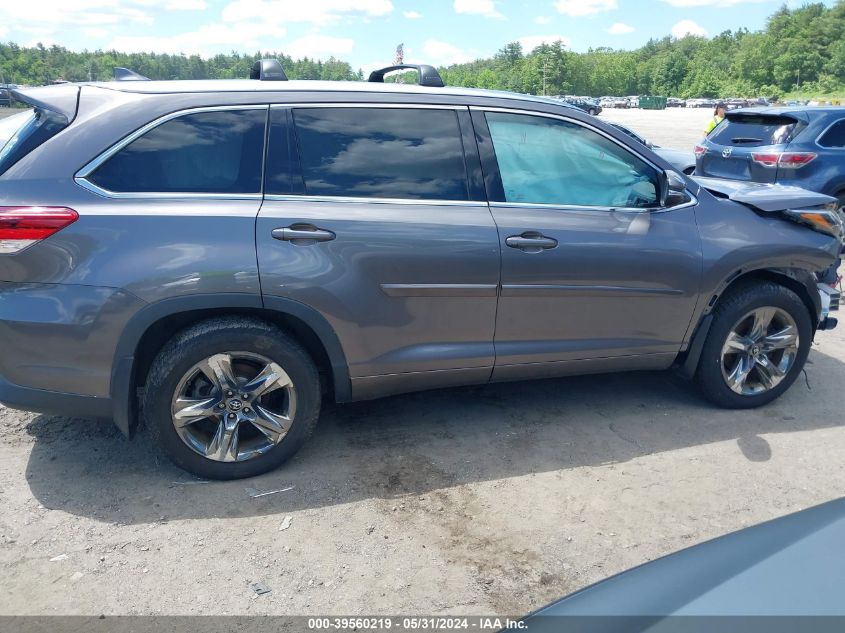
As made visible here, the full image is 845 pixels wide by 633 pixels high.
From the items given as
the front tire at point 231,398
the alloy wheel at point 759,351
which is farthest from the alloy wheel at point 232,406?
the alloy wheel at point 759,351

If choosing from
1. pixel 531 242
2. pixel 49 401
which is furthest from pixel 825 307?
pixel 49 401

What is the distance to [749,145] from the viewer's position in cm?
858

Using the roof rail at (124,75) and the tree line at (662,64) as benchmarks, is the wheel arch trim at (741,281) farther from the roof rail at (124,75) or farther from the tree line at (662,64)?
the tree line at (662,64)

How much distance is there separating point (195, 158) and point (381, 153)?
88 cm

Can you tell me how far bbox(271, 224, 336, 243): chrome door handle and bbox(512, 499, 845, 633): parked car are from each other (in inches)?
78.6

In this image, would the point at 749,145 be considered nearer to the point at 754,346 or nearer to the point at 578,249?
the point at 754,346

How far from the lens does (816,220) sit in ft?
13.4

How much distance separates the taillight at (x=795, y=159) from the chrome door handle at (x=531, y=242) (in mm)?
6046

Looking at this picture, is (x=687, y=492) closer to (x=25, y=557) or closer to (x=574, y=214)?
(x=574, y=214)

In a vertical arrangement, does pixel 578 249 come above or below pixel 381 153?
below

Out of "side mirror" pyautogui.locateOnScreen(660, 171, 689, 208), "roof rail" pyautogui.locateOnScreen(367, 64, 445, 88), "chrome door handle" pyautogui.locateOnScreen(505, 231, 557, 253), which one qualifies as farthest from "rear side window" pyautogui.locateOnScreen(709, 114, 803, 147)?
"chrome door handle" pyautogui.locateOnScreen(505, 231, 557, 253)

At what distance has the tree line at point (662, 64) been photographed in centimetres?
9306

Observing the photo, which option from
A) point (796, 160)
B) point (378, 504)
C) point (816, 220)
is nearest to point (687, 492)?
point (378, 504)

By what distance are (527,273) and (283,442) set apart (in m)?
1.48
